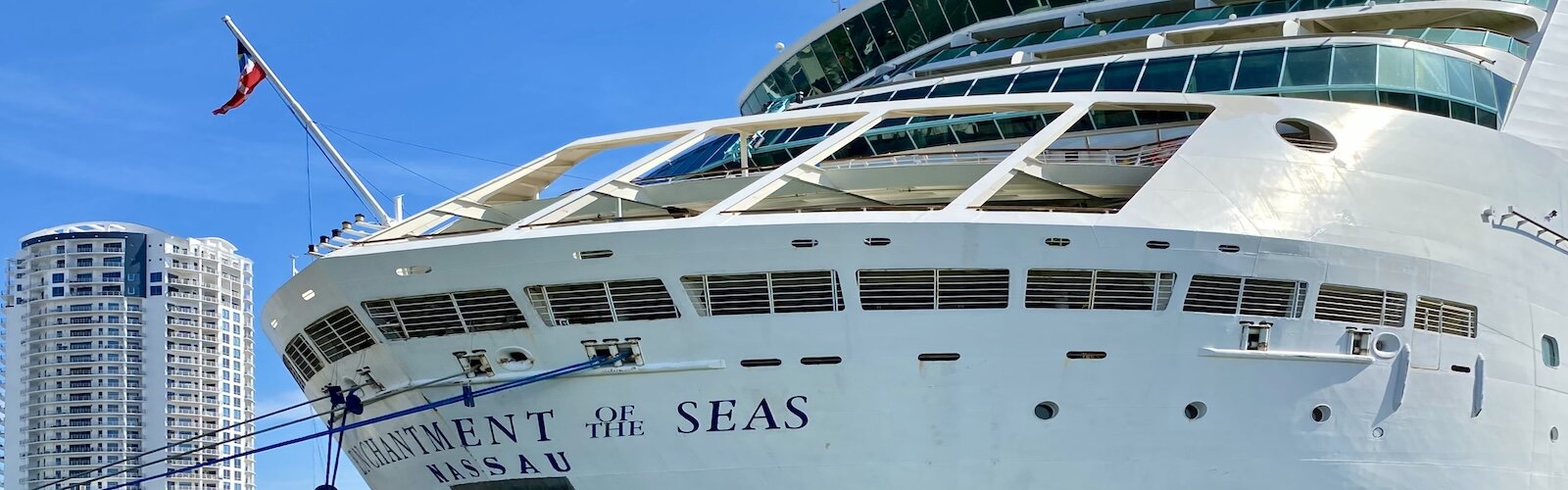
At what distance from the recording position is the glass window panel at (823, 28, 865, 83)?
31094 millimetres

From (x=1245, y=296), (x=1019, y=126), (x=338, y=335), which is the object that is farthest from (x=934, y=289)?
(x=338, y=335)

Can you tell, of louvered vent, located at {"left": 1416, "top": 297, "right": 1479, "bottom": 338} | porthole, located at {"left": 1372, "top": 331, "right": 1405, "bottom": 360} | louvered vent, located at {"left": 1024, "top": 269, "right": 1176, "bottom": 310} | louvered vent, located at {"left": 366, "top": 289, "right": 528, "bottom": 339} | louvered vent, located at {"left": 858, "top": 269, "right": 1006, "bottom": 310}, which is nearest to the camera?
louvered vent, located at {"left": 858, "top": 269, "right": 1006, "bottom": 310}

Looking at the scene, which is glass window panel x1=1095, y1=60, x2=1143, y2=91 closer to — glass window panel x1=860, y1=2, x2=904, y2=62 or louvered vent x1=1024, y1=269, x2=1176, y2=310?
louvered vent x1=1024, y1=269, x2=1176, y2=310

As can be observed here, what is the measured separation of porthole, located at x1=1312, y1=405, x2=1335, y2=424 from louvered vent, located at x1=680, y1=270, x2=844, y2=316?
5350 millimetres

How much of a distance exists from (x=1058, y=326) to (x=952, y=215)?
5.22 feet

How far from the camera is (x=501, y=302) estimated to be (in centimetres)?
1858

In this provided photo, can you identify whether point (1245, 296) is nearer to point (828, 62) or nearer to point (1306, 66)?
point (1306, 66)

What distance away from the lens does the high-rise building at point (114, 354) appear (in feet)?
339

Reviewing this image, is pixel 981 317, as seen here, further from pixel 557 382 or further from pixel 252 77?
pixel 252 77

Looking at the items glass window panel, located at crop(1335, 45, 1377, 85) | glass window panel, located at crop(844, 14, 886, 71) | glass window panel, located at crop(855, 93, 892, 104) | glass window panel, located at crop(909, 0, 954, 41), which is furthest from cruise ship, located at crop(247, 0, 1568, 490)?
glass window panel, located at crop(844, 14, 886, 71)

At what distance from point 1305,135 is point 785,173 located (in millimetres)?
6235

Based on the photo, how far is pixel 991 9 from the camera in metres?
29.2

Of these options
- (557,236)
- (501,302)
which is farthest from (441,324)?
(557,236)

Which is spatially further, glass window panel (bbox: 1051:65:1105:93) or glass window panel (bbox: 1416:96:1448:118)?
glass window panel (bbox: 1051:65:1105:93)
